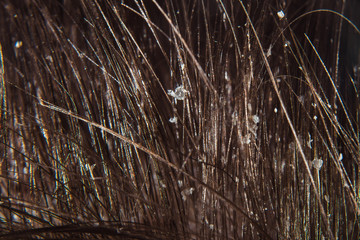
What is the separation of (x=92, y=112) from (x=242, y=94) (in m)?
0.29

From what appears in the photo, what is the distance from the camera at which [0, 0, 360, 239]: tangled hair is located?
676 mm

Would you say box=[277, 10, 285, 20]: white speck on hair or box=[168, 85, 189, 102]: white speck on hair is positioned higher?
box=[277, 10, 285, 20]: white speck on hair

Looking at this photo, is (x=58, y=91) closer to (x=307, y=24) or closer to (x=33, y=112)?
(x=33, y=112)

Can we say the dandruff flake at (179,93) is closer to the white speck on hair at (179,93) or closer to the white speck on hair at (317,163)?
the white speck on hair at (179,93)

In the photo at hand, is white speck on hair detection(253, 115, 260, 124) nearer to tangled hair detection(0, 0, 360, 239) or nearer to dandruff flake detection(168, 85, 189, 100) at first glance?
tangled hair detection(0, 0, 360, 239)

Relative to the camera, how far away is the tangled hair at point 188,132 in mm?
676

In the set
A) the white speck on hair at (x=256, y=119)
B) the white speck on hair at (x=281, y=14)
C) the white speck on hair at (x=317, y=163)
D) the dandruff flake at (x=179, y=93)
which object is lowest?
the white speck on hair at (x=317, y=163)

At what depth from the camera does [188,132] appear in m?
0.65

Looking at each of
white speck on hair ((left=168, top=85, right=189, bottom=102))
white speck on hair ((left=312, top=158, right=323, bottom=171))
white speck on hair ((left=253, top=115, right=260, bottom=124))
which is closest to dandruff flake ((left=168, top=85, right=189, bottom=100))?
white speck on hair ((left=168, top=85, right=189, bottom=102))

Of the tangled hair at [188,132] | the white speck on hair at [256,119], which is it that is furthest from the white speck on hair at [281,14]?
the white speck on hair at [256,119]

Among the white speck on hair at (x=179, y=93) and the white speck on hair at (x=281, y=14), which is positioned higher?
the white speck on hair at (x=281, y=14)

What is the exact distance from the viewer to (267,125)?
736 millimetres

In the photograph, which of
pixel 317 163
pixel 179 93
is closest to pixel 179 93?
pixel 179 93

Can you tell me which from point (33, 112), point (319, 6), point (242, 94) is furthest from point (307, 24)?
point (33, 112)
